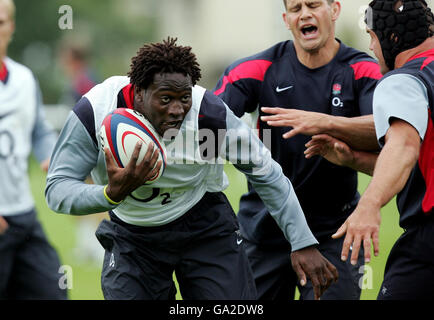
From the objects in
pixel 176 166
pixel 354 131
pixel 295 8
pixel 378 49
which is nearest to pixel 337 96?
pixel 354 131

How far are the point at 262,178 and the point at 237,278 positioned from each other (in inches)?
24.8

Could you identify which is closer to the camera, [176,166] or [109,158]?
[109,158]

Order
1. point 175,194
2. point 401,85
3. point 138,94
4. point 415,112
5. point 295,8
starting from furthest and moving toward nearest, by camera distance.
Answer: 1. point 295,8
2. point 175,194
3. point 138,94
4. point 401,85
5. point 415,112

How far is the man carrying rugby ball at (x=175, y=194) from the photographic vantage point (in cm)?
445

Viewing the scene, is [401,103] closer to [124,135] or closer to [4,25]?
[124,135]

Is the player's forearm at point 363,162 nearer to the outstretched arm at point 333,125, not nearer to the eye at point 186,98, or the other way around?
the outstretched arm at point 333,125

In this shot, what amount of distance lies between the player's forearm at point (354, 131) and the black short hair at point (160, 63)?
104cm

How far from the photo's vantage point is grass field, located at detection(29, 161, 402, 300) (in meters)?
8.27

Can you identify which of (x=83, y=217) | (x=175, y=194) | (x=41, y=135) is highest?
(x=41, y=135)

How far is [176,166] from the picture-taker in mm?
4707

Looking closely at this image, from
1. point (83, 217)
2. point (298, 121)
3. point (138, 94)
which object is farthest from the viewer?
point (83, 217)

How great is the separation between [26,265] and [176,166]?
1.93m

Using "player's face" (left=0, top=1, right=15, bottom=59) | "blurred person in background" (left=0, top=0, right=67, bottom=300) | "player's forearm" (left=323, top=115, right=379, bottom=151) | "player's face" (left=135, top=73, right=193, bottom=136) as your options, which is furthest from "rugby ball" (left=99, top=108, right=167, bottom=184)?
"player's face" (left=0, top=1, right=15, bottom=59)
